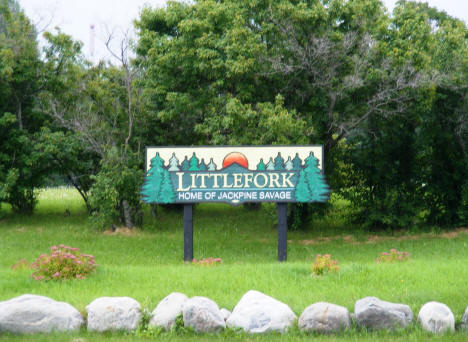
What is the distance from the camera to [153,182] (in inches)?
553

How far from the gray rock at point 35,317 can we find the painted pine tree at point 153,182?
20.4ft

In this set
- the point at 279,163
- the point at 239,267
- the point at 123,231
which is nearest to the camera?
the point at 239,267

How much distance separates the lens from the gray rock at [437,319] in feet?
25.1

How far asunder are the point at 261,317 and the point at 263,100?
1236 centimetres

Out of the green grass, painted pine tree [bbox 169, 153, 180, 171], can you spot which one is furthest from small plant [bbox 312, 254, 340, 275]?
painted pine tree [bbox 169, 153, 180, 171]

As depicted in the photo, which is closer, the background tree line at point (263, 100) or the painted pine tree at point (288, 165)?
the painted pine tree at point (288, 165)

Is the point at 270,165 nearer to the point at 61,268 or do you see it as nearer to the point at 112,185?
the point at 61,268

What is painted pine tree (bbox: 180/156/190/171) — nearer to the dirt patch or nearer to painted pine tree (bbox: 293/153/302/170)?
painted pine tree (bbox: 293/153/302/170)

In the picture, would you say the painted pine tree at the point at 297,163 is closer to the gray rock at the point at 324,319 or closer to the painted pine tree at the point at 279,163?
the painted pine tree at the point at 279,163

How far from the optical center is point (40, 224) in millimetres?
22312

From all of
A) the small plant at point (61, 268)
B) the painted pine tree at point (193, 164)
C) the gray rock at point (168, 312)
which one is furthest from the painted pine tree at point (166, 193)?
A: the gray rock at point (168, 312)

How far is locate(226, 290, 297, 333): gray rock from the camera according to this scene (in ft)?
25.3

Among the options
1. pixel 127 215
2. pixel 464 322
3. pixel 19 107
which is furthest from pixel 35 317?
pixel 19 107

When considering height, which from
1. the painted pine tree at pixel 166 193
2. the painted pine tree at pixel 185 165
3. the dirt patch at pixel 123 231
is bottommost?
the dirt patch at pixel 123 231
